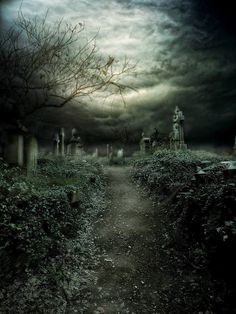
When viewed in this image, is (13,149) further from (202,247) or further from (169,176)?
(202,247)

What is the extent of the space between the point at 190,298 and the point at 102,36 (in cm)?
1207

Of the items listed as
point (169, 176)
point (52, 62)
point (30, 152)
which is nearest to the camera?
point (52, 62)

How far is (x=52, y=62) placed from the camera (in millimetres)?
11820

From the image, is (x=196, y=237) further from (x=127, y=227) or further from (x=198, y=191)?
(x=127, y=227)

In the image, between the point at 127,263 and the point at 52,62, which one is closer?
the point at 127,263

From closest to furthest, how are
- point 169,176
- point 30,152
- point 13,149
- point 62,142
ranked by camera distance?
1. point 13,149
2. point 169,176
3. point 30,152
4. point 62,142

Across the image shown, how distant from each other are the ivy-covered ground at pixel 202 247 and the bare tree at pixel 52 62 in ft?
19.5

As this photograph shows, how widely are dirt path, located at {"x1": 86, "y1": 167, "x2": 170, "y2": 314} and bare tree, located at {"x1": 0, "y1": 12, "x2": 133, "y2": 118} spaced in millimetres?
5496

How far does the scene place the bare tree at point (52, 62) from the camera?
11.5 meters

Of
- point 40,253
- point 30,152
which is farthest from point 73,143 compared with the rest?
point 40,253

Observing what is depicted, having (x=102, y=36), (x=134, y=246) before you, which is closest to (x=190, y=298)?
(x=134, y=246)

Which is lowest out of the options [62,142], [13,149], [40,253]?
[40,253]

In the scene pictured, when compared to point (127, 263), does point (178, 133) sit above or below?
above

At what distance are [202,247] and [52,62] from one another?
9688mm
